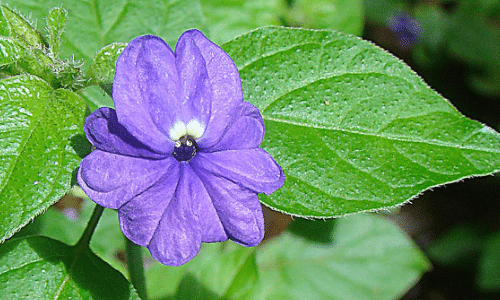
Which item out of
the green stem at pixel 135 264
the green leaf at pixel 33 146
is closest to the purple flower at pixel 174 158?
the green leaf at pixel 33 146

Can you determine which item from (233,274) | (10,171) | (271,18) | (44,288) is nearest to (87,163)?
(10,171)

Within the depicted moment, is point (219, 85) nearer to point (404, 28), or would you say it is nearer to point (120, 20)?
point (120, 20)

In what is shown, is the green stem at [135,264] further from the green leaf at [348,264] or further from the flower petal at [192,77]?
the green leaf at [348,264]

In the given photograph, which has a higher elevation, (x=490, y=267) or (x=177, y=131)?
(x=177, y=131)

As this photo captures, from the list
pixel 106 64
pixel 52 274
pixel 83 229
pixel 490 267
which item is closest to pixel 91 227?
pixel 52 274

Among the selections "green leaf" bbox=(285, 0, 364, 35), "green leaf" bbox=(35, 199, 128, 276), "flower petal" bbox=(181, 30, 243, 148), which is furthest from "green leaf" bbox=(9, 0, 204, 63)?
"green leaf" bbox=(285, 0, 364, 35)

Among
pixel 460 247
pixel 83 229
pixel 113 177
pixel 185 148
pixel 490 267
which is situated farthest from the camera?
pixel 460 247
